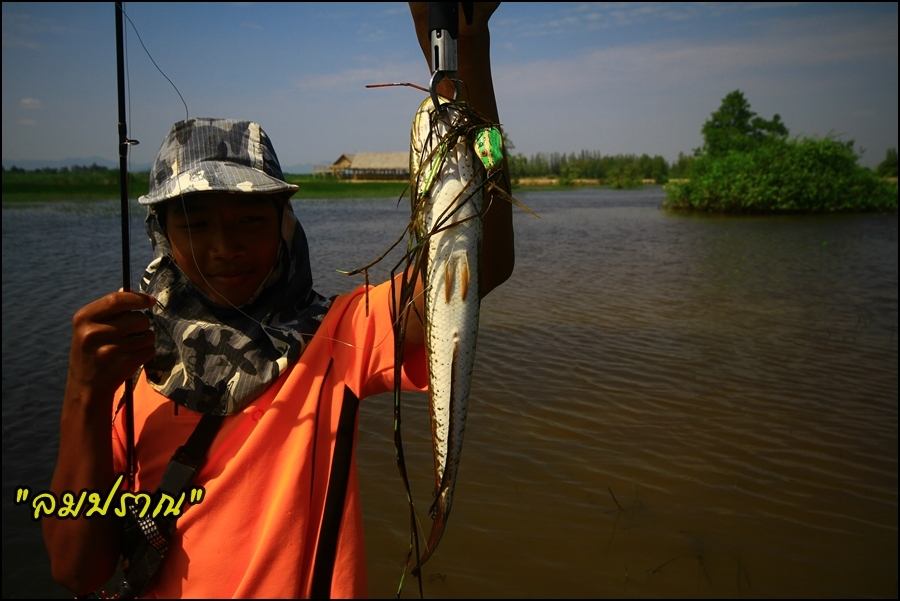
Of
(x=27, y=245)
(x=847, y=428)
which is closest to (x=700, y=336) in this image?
(x=847, y=428)

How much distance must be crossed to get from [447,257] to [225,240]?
2.70 feet

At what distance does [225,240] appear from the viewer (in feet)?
5.83

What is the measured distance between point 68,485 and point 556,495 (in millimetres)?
4061

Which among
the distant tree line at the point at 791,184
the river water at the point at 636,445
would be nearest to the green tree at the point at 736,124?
the distant tree line at the point at 791,184

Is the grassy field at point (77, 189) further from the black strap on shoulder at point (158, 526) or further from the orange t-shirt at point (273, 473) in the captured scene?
the black strap on shoulder at point (158, 526)

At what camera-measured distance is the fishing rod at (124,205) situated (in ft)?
5.66

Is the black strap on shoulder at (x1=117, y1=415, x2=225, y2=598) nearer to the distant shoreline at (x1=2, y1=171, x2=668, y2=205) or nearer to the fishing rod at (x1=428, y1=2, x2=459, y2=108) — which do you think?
the fishing rod at (x1=428, y1=2, x2=459, y2=108)

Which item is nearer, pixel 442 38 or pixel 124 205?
pixel 442 38

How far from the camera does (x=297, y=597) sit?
1.68m

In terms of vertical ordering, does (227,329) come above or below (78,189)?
below

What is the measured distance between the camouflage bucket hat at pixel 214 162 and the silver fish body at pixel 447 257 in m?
0.67

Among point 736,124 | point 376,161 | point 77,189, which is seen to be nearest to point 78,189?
point 77,189

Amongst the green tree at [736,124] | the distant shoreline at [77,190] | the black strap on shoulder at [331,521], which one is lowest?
the black strap on shoulder at [331,521]

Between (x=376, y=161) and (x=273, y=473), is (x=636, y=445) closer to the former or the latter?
(x=273, y=473)
